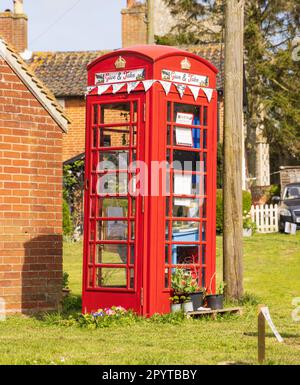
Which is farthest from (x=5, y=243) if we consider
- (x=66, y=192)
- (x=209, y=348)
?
(x=66, y=192)

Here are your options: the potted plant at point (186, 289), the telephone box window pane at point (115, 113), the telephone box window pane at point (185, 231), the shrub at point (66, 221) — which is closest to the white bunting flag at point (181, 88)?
the telephone box window pane at point (115, 113)

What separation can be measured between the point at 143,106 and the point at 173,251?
6.51ft

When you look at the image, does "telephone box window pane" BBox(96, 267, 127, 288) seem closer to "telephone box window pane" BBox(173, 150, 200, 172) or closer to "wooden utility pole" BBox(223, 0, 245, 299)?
"telephone box window pane" BBox(173, 150, 200, 172)

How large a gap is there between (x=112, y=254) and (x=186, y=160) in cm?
160

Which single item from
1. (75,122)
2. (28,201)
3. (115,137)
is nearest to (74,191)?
(75,122)

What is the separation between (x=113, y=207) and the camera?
12.8 metres

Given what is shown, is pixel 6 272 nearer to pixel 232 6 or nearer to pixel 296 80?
pixel 232 6

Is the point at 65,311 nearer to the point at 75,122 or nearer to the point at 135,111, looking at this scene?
the point at 135,111

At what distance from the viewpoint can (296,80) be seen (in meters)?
43.5

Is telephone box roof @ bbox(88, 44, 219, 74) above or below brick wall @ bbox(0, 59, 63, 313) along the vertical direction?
above

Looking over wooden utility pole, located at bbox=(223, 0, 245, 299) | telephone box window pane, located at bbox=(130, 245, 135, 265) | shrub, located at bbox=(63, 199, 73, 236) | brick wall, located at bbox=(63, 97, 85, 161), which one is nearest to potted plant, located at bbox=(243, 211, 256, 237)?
shrub, located at bbox=(63, 199, 73, 236)

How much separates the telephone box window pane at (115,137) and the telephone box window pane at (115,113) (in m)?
0.12

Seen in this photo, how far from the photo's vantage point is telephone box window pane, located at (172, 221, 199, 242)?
12.8m

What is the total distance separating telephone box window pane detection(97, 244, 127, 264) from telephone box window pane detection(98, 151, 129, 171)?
3.39 feet
